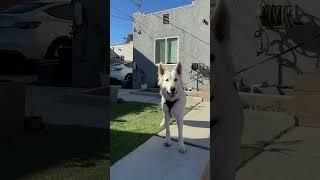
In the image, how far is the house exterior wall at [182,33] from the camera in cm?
189

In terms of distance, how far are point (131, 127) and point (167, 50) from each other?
0.64 metres

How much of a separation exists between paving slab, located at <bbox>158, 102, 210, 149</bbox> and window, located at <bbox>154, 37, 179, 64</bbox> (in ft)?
1.02

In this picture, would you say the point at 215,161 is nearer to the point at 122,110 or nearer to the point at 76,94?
the point at 122,110

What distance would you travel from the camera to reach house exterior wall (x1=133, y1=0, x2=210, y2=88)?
1888mm

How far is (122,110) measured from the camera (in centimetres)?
217

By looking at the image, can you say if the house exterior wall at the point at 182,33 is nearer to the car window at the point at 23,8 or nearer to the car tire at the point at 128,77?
the car tire at the point at 128,77

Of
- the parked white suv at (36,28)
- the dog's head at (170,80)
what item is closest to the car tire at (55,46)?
the parked white suv at (36,28)

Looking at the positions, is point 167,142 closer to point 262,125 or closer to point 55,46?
point 262,125

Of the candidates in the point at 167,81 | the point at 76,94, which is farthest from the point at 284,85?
the point at 76,94

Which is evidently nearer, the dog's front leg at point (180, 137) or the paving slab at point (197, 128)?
the paving slab at point (197, 128)

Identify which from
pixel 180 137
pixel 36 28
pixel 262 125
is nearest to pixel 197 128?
pixel 180 137

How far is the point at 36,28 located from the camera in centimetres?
157

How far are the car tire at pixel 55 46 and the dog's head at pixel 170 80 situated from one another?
67 centimetres

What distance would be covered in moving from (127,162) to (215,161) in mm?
819
